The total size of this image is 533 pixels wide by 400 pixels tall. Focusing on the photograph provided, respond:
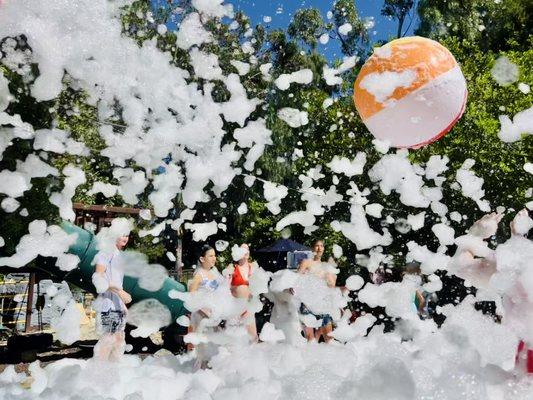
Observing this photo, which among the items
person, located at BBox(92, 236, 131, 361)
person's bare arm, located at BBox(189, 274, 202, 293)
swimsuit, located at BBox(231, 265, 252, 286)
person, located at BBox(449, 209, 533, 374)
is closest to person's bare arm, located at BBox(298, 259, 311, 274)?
swimsuit, located at BBox(231, 265, 252, 286)

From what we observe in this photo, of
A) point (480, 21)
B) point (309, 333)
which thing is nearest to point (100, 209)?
point (309, 333)

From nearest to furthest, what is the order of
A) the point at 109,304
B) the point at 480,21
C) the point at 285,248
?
1. the point at 109,304
2. the point at 285,248
3. the point at 480,21

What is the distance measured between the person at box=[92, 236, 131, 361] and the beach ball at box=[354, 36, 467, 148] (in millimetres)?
2506

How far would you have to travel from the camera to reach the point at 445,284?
42.6 feet

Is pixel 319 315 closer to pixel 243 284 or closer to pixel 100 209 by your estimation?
pixel 243 284

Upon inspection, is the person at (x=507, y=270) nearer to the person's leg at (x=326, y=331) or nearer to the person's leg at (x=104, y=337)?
the person's leg at (x=104, y=337)

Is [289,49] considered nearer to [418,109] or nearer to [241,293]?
[241,293]

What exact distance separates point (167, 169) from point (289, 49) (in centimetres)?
1774

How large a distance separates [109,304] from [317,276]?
7.53ft

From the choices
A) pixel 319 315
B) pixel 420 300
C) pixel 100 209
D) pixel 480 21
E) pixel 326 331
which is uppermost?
pixel 480 21

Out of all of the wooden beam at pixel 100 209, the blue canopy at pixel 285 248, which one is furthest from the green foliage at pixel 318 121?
the blue canopy at pixel 285 248

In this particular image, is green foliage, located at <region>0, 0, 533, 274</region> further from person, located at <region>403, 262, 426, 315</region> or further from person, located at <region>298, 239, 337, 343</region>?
person, located at <region>403, 262, 426, 315</region>

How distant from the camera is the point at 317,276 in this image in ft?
22.6

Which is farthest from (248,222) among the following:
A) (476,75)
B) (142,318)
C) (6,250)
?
(6,250)
